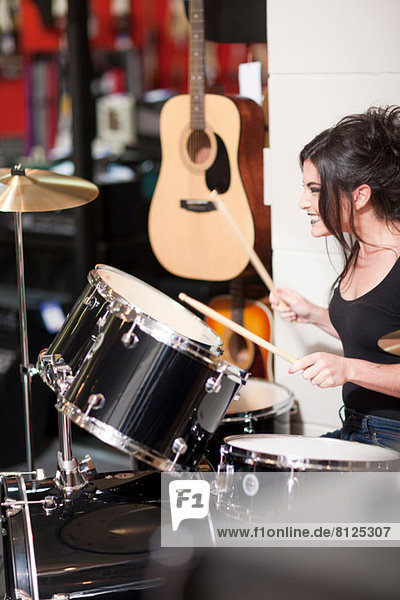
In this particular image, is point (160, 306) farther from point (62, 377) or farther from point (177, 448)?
point (177, 448)

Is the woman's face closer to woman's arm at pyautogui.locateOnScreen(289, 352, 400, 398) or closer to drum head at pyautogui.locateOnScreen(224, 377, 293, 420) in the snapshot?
woman's arm at pyautogui.locateOnScreen(289, 352, 400, 398)

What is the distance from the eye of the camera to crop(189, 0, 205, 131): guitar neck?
2.46 m

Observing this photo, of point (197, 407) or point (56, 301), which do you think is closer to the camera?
point (197, 407)

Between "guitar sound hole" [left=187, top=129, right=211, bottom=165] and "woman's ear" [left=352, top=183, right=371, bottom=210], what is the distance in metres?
0.76

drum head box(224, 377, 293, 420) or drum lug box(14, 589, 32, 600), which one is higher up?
drum head box(224, 377, 293, 420)

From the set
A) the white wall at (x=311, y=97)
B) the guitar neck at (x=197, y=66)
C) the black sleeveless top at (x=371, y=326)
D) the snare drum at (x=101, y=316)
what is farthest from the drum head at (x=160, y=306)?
the guitar neck at (x=197, y=66)

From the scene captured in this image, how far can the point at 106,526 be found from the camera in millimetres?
1549

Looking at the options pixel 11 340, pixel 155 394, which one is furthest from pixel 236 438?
pixel 11 340

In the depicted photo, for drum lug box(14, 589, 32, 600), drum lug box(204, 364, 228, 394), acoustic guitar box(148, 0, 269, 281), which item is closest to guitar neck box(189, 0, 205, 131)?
acoustic guitar box(148, 0, 269, 281)

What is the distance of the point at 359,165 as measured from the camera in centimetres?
182

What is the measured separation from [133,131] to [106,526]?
111 inches

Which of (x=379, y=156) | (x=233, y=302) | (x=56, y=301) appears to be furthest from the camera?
(x=56, y=301)

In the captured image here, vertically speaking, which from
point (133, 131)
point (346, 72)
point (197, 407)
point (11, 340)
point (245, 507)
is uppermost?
point (346, 72)

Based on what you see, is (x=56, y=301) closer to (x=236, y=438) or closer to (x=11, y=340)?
(x=11, y=340)
